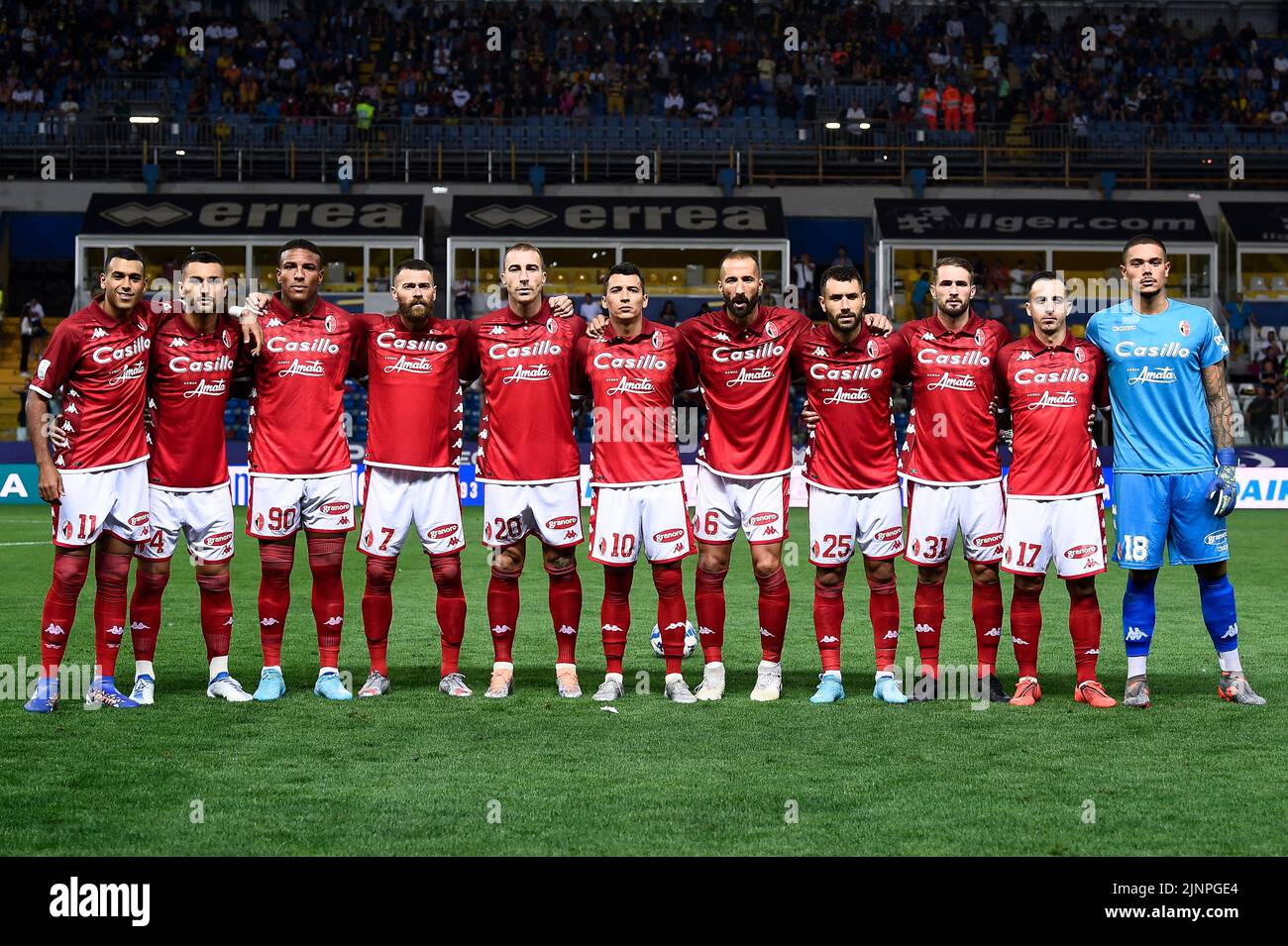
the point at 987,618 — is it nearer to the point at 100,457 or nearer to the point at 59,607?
the point at 100,457

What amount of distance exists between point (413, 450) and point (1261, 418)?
58.0 feet

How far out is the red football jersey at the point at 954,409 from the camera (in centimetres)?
756

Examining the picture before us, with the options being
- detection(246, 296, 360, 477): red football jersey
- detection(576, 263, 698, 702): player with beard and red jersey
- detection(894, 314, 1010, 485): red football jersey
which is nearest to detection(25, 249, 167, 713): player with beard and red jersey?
detection(246, 296, 360, 477): red football jersey

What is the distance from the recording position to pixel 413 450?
304 inches

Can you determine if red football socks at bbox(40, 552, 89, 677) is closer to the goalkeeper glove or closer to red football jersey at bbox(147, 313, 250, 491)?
red football jersey at bbox(147, 313, 250, 491)

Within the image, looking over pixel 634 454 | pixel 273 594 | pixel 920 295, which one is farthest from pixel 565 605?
pixel 920 295

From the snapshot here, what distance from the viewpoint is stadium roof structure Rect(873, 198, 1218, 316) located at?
2936cm

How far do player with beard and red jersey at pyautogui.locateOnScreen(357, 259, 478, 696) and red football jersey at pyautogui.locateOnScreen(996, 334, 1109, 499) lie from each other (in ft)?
9.04

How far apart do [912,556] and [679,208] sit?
2292cm

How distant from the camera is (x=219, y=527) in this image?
25.0 ft

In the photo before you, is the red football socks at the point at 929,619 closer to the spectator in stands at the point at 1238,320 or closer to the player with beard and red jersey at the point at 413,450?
the player with beard and red jersey at the point at 413,450

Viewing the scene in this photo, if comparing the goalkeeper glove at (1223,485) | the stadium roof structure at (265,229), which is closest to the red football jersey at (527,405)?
the goalkeeper glove at (1223,485)

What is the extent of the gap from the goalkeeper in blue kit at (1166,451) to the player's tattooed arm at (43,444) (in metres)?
5.05
